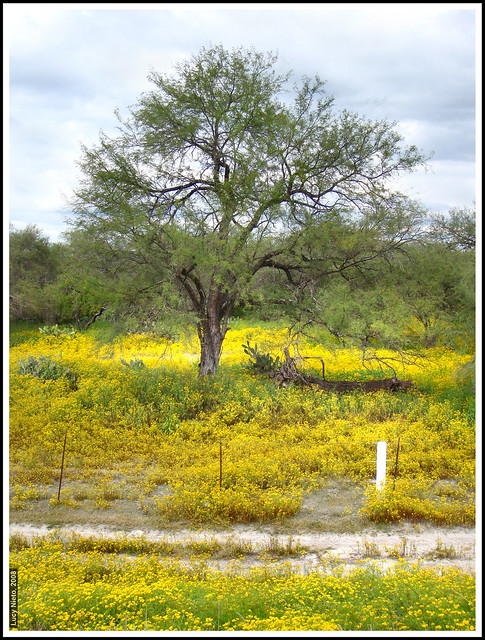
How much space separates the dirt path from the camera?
423cm

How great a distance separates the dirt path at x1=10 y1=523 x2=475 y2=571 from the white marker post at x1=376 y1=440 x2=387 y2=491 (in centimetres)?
60

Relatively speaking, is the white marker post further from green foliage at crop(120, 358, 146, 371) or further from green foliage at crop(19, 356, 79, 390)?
green foliage at crop(19, 356, 79, 390)

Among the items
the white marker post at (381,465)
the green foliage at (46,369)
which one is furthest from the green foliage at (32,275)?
the white marker post at (381,465)

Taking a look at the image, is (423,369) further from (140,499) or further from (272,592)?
(272,592)

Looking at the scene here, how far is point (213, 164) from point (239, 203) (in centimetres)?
110

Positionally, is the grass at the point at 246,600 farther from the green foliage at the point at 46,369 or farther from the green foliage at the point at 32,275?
the green foliage at the point at 32,275

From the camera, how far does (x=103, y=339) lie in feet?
28.7

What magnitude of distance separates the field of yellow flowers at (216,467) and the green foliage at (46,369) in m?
0.04

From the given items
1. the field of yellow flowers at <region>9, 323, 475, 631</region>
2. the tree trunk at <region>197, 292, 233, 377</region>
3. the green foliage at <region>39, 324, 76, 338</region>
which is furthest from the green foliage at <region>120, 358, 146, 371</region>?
the green foliage at <region>39, 324, 76, 338</region>

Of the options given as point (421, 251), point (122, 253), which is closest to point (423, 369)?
point (421, 251)

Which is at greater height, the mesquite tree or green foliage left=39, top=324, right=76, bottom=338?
the mesquite tree

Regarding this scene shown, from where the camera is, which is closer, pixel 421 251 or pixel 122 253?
pixel 421 251

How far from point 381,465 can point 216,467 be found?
1.89 m

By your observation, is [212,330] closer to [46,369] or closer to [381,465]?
[46,369]
